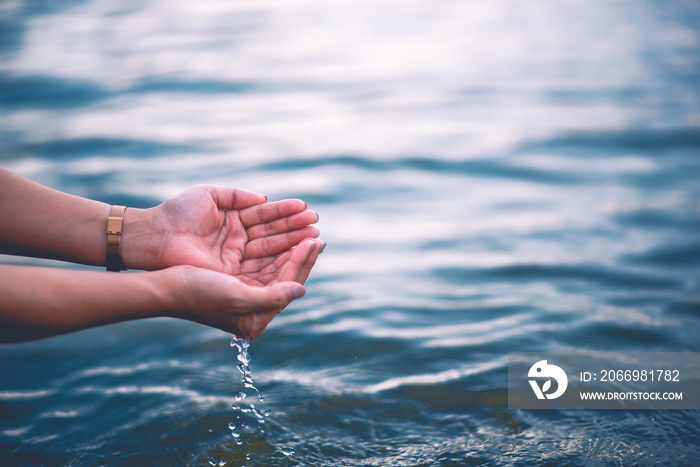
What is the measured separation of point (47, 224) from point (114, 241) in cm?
29

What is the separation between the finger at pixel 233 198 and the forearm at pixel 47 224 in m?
0.50

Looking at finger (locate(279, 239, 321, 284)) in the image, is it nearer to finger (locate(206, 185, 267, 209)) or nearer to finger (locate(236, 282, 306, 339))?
finger (locate(236, 282, 306, 339))

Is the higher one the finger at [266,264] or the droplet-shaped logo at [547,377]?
the finger at [266,264]

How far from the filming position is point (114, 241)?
3.08m

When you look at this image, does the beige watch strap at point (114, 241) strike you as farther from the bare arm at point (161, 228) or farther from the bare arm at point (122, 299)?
the bare arm at point (122, 299)

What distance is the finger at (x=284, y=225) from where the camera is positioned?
3203mm

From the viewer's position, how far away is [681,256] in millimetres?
5176

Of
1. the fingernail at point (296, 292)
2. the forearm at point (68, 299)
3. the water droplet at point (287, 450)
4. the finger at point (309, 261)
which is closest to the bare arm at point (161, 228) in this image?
the finger at point (309, 261)

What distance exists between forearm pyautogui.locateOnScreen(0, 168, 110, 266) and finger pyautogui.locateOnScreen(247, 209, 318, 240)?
676mm

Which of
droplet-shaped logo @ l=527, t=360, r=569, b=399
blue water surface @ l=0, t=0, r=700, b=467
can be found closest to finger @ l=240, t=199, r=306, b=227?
blue water surface @ l=0, t=0, r=700, b=467

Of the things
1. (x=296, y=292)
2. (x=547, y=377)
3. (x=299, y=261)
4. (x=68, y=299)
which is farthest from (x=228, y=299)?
(x=547, y=377)

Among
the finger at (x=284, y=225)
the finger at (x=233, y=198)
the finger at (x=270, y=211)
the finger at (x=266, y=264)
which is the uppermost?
the finger at (x=233, y=198)

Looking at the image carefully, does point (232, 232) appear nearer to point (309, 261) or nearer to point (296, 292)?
point (309, 261)

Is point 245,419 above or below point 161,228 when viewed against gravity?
below
